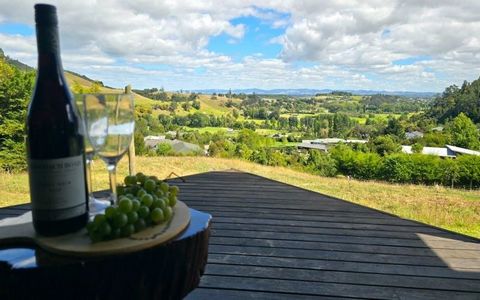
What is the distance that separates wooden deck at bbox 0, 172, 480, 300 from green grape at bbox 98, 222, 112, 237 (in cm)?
59

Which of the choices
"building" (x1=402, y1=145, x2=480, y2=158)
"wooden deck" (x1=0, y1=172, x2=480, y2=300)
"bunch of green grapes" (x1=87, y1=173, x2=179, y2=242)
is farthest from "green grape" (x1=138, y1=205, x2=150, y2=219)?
"building" (x1=402, y1=145, x2=480, y2=158)

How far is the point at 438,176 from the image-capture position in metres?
22.8

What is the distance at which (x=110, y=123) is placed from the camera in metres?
0.79

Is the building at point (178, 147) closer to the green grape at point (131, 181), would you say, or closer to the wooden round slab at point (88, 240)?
the green grape at point (131, 181)

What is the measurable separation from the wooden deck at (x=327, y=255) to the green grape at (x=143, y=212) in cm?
54

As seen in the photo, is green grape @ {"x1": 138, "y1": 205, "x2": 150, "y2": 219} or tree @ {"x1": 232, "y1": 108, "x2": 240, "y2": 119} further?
tree @ {"x1": 232, "y1": 108, "x2": 240, "y2": 119}

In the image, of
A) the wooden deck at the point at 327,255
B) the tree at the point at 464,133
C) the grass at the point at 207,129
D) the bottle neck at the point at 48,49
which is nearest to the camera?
the bottle neck at the point at 48,49

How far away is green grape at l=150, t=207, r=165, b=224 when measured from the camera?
2.73 feet

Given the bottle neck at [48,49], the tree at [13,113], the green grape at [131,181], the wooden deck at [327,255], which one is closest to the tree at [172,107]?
the tree at [13,113]

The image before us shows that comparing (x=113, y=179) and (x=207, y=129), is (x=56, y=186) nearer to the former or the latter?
(x=113, y=179)

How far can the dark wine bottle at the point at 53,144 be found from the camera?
0.69m

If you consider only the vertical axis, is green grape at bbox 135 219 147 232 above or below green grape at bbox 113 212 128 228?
below

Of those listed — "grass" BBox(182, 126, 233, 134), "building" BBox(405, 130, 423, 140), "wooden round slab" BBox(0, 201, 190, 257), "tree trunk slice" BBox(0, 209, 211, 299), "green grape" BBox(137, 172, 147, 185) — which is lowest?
"grass" BBox(182, 126, 233, 134)

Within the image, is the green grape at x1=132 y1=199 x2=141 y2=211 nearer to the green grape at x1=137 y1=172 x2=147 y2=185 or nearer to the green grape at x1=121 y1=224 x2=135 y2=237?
the green grape at x1=121 y1=224 x2=135 y2=237
